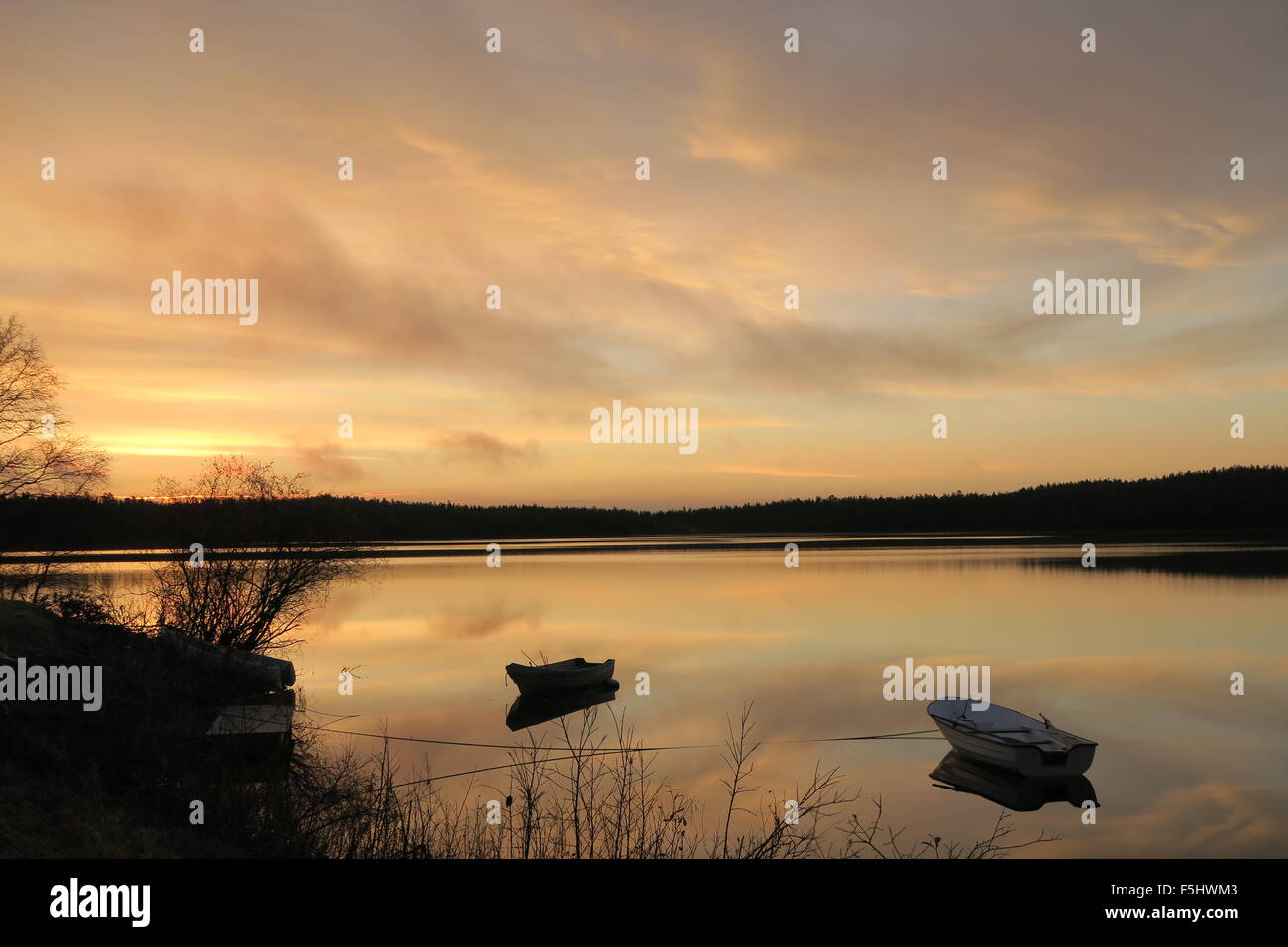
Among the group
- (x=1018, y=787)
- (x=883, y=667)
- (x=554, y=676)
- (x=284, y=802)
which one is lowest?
(x=883, y=667)

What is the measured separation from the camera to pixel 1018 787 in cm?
2111

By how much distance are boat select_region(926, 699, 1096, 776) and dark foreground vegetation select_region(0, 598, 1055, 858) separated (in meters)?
2.73

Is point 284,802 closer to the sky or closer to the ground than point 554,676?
closer to the sky

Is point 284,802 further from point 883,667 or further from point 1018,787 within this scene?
point 883,667

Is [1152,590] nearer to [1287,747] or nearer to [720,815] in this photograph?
[1287,747]

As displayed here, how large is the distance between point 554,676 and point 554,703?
1082mm

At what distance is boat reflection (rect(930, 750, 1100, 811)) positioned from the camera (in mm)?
20453

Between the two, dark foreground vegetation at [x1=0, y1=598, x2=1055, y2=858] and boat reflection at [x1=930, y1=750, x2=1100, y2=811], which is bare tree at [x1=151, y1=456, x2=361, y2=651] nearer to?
dark foreground vegetation at [x1=0, y1=598, x2=1055, y2=858]

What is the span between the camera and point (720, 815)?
60.0ft

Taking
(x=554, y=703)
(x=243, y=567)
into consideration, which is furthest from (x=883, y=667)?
(x=243, y=567)

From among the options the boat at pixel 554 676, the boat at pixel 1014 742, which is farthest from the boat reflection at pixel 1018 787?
the boat at pixel 554 676

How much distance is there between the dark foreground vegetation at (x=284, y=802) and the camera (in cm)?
1127

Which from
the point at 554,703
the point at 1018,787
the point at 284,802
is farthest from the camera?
the point at 554,703
